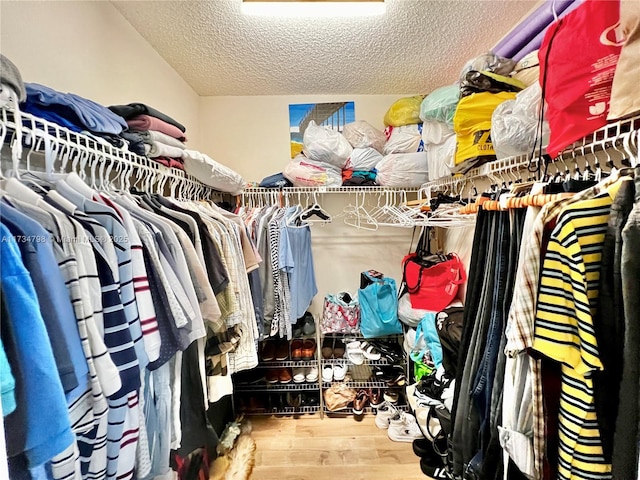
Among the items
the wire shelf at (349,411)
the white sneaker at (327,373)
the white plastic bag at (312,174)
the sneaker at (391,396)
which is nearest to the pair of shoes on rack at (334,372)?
the white sneaker at (327,373)

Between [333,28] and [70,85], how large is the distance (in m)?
1.20

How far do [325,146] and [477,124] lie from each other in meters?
1.02

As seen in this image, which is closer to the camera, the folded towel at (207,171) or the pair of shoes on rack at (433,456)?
the folded towel at (207,171)

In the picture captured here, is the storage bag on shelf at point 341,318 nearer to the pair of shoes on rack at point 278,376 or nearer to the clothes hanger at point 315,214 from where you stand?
the pair of shoes on rack at point 278,376

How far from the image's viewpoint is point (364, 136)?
84.8 inches

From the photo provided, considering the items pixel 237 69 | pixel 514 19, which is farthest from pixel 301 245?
pixel 514 19

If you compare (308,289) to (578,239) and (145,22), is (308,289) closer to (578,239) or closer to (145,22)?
(578,239)

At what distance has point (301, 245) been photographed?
6.68 ft

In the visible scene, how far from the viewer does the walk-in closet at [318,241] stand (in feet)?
2.02

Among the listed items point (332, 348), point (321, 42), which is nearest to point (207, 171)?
point (321, 42)

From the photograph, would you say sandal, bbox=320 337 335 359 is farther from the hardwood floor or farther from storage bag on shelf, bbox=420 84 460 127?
storage bag on shelf, bbox=420 84 460 127

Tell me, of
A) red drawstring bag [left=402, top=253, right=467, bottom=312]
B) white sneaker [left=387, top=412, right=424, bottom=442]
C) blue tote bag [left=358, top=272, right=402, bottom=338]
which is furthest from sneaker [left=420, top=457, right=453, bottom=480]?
red drawstring bag [left=402, top=253, right=467, bottom=312]

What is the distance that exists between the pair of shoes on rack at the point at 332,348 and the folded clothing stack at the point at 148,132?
1646 mm

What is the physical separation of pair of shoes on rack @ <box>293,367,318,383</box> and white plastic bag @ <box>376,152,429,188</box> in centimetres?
145
